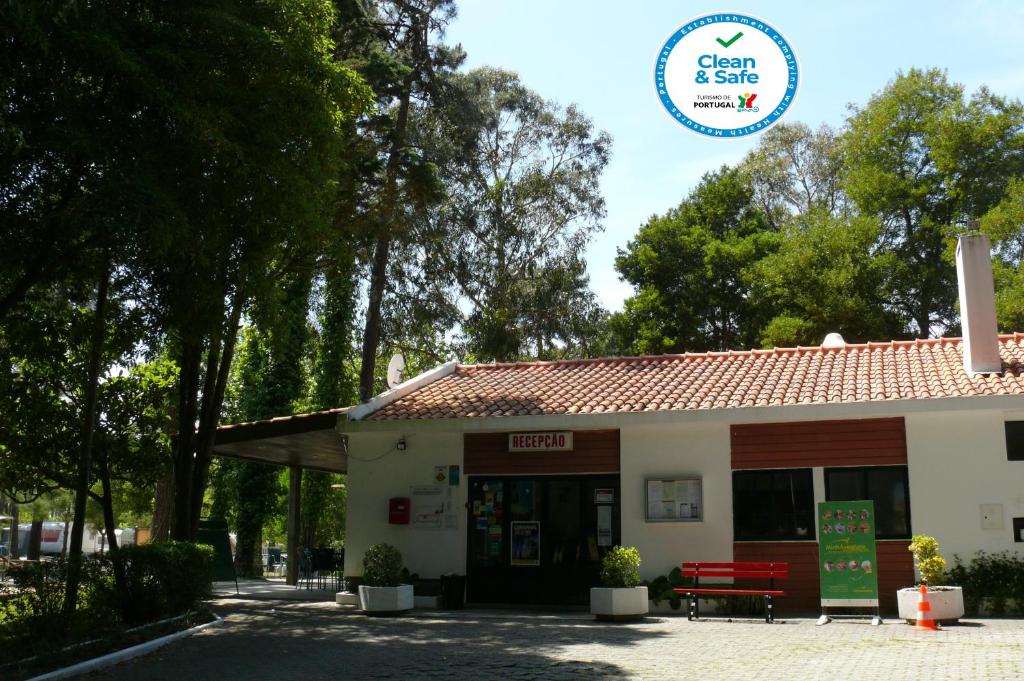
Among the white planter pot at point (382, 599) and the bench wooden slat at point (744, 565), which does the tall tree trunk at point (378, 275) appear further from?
the bench wooden slat at point (744, 565)

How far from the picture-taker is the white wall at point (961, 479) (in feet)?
44.5

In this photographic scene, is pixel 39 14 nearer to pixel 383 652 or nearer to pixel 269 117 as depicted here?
pixel 269 117

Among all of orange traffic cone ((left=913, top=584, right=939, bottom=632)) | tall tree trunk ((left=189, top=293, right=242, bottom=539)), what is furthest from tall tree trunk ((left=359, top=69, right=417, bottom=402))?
orange traffic cone ((left=913, top=584, right=939, bottom=632))

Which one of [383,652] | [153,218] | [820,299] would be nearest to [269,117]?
[153,218]

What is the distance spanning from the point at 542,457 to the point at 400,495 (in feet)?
8.45

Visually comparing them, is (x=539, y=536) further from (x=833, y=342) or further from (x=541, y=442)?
(x=833, y=342)

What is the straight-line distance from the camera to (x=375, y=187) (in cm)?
2341

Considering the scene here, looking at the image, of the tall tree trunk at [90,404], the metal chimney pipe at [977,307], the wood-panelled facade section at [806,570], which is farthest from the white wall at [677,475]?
the tall tree trunk at [90,404]

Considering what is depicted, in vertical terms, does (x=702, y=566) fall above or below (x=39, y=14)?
below

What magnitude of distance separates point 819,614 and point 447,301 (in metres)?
21.8

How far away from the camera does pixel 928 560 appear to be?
1237 centimetres

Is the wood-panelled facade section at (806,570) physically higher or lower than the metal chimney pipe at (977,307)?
lower

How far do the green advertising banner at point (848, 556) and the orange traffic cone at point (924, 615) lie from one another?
2.73 feet

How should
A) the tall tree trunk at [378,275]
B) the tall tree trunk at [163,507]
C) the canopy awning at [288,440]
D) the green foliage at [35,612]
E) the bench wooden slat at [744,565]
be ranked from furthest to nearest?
the tall tree trunk at [378,275], the tall tree trunk at [163,507], the canopy awning at [288,440], the bench wooden slat at [744,565], the green foliage at [35,612]
